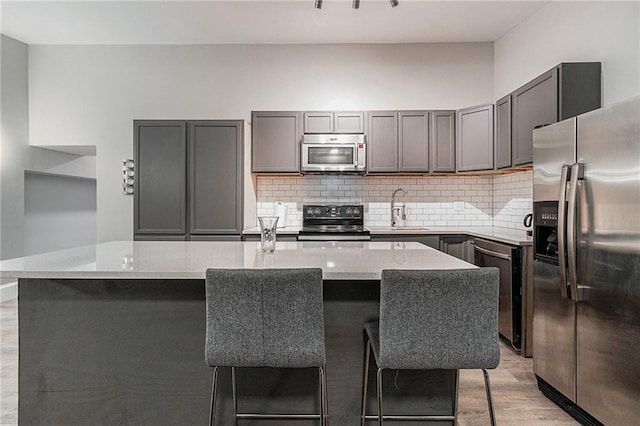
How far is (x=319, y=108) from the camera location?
497 cm

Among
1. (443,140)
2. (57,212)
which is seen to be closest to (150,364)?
(443,140)

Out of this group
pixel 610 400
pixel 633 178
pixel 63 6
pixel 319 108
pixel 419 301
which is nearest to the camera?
pixel 419 301

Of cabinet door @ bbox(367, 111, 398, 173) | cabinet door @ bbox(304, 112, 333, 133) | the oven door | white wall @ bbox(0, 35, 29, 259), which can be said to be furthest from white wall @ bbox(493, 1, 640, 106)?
white wall @ bbox(0, 35, 29, 259)

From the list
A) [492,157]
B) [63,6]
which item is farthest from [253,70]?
[492,157]

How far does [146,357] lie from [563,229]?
2.28 meters

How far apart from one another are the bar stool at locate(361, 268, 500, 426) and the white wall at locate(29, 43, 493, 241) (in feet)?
11.2

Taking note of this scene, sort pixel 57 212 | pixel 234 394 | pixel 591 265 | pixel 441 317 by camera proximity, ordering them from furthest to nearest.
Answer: pixel 57 212, pixel 591 265, pixel 234 394, pixel 441 317

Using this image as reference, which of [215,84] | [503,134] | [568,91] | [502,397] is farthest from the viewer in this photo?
[215,84]

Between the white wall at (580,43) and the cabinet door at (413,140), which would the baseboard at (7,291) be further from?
the white wall at (580,43)

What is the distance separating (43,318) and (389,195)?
3.76 meters

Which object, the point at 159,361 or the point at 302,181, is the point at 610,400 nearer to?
the point at 159,361

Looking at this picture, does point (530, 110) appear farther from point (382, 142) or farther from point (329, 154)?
point (329, 154)

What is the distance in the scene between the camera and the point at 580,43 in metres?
3.34

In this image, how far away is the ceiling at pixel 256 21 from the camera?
4.00 m
